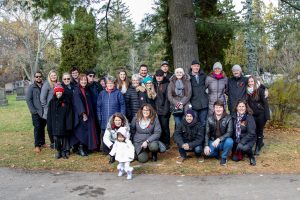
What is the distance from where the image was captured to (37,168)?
745 cm

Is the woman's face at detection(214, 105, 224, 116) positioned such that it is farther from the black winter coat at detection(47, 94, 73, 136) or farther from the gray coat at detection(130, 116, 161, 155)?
the black winter coat at detection(47, 94, 73, 136)

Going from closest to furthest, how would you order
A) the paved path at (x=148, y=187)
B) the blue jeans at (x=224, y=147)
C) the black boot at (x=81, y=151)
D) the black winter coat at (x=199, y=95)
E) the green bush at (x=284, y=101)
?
1. the paved path at (x=148, y=187)
2. the blue jeans at (x=224, y=147)
3. the black winter coat at (x=199, y=95)
4. the black boot at (x=81, y=151)
5. the green bush at (x=284, y=101)

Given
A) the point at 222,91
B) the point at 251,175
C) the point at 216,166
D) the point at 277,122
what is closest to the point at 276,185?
the point at 251,175

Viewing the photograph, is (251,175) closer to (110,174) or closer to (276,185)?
(276,185)

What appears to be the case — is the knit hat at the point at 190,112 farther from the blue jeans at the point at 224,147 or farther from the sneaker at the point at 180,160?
the sneaker at the point at 180,160

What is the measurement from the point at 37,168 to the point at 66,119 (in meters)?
1.17

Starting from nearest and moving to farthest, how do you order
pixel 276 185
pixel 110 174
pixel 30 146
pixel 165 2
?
pixel 276 185, pixel 110 174, pixel 30 146, pixel 165 2

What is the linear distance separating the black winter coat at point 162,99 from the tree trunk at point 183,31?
147 cm

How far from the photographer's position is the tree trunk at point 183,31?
9336mm

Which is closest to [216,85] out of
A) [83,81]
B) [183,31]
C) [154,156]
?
[154,156]

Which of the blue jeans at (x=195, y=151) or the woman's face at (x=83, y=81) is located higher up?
the woman's face at (x=83, y=81)

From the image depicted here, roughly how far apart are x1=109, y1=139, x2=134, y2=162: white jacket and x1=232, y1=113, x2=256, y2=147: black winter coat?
2.07m

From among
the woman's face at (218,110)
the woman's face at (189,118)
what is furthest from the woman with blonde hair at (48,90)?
the woman's face at (218,110)

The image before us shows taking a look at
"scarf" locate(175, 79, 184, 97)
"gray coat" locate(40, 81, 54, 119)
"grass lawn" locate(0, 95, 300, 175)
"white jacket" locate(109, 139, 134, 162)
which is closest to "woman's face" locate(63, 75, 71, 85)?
"gray coat" locate(40, 81, 54, 119)
